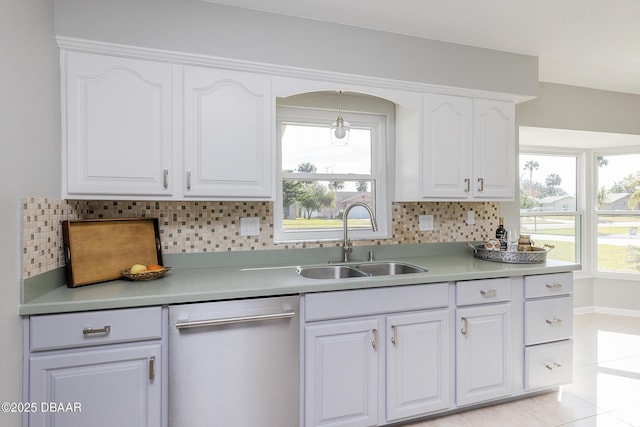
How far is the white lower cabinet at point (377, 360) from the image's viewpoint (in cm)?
186

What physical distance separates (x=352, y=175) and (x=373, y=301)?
43.7 inches

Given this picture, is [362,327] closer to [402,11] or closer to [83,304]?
[83,304]

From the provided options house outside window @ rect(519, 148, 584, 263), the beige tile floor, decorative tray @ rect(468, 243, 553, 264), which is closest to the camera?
the beige tile floor

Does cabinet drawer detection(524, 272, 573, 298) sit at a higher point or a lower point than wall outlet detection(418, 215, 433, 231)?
lower

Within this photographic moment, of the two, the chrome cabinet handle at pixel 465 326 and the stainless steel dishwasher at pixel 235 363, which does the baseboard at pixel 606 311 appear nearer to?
the chrome cabinet handle at pixel 465 326

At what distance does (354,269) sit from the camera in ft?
7.72

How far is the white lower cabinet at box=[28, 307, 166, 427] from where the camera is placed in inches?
58.1

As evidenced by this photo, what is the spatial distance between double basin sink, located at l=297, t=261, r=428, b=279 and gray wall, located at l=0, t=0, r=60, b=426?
1.37 metres

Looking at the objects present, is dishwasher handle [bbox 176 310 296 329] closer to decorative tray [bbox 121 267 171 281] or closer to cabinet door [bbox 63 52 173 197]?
decorative tray [bbox 121 267 171 281]

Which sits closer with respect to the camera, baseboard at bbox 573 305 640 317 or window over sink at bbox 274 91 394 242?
window over sink at bbox 274 91 394 242

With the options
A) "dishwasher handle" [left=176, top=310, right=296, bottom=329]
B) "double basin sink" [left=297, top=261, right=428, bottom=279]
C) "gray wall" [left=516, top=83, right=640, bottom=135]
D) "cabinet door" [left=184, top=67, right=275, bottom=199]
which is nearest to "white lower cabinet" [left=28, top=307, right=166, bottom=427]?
"dishwasher handle" [left=176, top=310, right=296, bottom=329]

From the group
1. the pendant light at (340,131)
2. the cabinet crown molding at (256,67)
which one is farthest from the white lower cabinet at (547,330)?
the pendant light at (340,131)

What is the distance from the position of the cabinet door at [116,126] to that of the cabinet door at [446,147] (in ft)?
5.31

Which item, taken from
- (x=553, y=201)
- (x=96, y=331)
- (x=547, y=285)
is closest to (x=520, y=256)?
(x=547, y=285)
